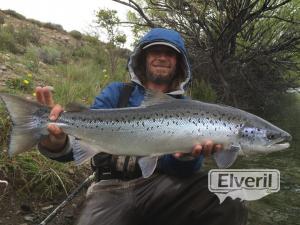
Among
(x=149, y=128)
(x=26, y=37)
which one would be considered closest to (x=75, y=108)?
(x=149, y=128)

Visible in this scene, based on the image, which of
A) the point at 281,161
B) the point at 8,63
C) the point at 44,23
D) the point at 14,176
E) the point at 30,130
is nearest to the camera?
the point at 30,130

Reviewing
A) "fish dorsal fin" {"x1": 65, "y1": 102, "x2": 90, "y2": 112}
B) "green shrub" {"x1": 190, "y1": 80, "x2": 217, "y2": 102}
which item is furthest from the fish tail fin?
"green shrub" {"x1": 190, "y1": 80, "x2": 217, "y2": 102}

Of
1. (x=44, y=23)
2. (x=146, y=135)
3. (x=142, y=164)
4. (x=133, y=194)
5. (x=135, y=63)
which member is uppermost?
(x=44, y=23)

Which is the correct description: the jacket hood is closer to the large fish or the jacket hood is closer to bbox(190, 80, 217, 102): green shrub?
the large fish

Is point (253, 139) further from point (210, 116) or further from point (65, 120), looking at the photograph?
point (65, 120)

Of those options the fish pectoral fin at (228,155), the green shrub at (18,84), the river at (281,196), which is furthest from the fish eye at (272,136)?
the green shrub at (18,84)

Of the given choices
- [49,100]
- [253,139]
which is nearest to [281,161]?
[253,139]

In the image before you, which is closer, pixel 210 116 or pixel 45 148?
pixel 210 116

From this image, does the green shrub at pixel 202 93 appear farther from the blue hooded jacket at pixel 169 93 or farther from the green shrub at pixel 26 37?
the blue hooded jacket at pixel 169 93
